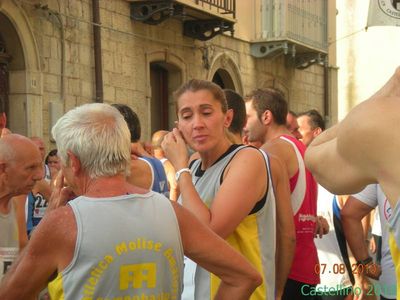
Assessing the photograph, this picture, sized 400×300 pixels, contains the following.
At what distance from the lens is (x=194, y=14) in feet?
53.4

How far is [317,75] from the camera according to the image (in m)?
23.4

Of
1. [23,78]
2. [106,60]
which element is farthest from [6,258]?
[106,60]

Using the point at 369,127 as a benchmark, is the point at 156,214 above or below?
below

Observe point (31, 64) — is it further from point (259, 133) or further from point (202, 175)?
point (202, 175)

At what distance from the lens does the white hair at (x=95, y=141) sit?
2836mm

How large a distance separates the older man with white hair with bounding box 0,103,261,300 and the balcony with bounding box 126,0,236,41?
1198 centimetres

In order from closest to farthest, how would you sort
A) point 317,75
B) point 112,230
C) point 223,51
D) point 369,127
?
point 369,127
point 112,230
point 223,51
point 317,75

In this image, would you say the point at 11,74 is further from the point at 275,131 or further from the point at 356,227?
the point at 356,227

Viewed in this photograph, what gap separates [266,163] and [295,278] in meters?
1.35

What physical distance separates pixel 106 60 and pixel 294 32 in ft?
24.4

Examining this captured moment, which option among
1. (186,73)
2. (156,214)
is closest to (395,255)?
(156,214)

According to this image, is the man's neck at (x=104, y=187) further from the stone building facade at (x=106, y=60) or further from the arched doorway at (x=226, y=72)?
the arched doorway at (x=226, y=72)

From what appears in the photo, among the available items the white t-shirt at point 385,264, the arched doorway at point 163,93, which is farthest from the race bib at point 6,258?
the arched doorway at point 163,93

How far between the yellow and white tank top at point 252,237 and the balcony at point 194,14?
1101 centimetres
